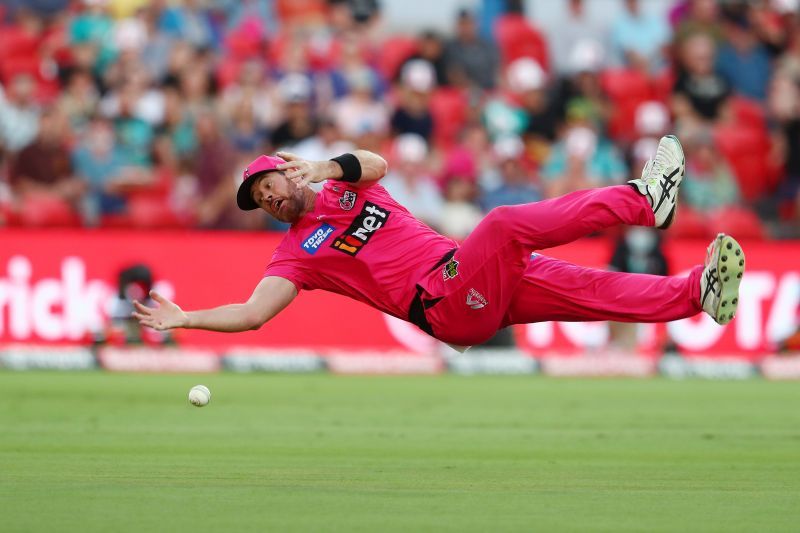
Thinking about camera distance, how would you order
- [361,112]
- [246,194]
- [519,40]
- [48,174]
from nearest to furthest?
[246,194] → [48,174] → [361,112] → [519,40]

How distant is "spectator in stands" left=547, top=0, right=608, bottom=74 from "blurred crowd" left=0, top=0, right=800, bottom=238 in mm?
39

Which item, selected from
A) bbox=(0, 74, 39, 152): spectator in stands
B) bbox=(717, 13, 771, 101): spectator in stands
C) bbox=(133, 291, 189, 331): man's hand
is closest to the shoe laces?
bbox=(133, 291, 189, 331): man's hand

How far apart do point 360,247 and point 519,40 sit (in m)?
13.6

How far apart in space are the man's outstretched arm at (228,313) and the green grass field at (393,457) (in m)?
0.92

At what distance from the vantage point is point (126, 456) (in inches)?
382

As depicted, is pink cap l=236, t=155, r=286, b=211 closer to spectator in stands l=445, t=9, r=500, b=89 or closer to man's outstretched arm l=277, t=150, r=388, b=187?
man's outstretched arm l=277, t=150, r=388, b=187

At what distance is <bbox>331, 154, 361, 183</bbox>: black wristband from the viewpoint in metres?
9.59

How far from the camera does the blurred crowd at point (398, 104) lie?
19.6 metres

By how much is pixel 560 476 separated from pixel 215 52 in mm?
14067

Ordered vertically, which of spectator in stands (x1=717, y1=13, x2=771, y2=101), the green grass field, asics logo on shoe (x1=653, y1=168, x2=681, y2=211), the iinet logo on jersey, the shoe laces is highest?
spectator in stands (x1=717, y1=13, x2=771, y2=101)

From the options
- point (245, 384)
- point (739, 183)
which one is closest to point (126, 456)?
point (245, 384)

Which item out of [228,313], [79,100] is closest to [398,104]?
[79,100]

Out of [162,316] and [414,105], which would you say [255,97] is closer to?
[414,105]

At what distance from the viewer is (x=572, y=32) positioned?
23141 millimetres
